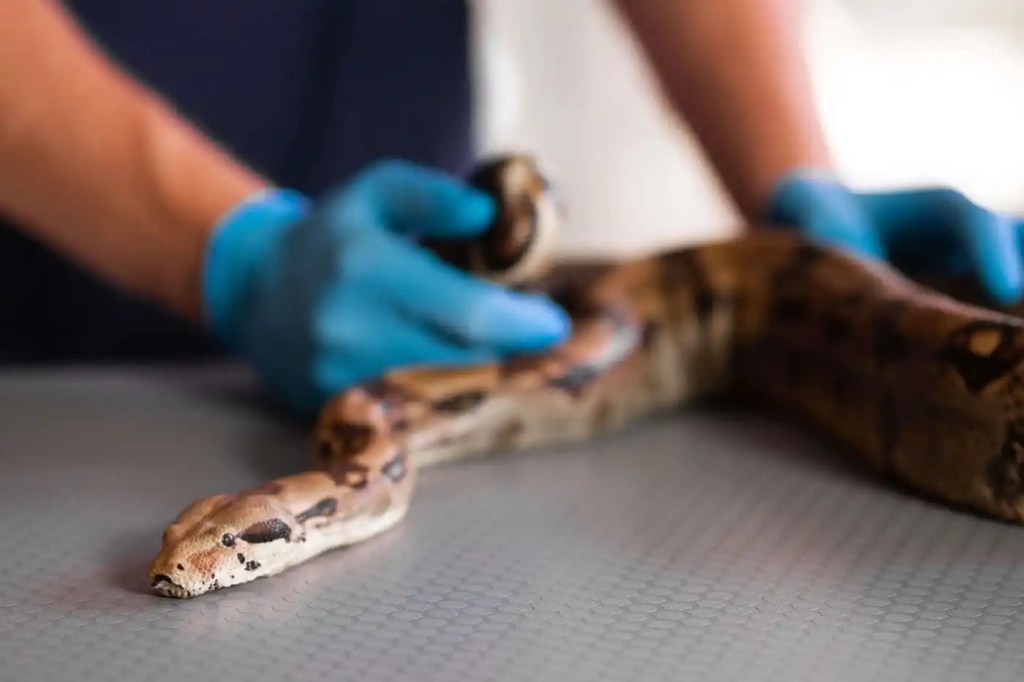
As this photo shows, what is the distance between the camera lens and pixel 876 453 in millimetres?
1406

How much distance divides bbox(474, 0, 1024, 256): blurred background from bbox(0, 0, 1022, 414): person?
0.69m

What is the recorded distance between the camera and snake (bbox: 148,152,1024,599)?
1195mm

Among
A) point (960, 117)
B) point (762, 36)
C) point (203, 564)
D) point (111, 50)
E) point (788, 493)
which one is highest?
point (111, 50)

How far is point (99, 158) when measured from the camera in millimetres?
1774

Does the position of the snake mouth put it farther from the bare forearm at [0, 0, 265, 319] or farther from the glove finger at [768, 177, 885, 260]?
the glove finger at [768, 177, 885, 260]

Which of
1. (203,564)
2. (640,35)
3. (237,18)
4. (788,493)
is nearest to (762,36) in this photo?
(640,35)

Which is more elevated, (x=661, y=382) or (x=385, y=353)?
(x=385, y=353)

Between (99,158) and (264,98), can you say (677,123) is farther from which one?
(99,158)

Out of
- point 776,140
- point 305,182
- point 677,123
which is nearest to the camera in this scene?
point 776,140

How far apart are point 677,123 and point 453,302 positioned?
1.55 m

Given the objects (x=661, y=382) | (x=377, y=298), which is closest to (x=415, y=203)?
Result: (x=377, y=298)

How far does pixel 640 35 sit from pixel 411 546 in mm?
1506

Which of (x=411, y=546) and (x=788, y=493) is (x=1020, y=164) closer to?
(x=788, y=493)

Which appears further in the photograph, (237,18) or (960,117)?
(960,117)
